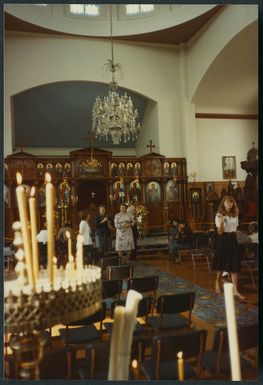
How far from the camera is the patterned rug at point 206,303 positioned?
5.35 m

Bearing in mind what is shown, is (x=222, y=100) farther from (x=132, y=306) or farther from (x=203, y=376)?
(x=132, y=306)

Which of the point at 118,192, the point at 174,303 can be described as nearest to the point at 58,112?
the point at 118,192

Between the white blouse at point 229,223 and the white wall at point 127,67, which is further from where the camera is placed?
the white wall at point 127,67

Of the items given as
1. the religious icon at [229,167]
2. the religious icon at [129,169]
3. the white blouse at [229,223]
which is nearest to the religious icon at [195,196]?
the religious icon at [229,167]

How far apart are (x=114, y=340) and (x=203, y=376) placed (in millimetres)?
2453

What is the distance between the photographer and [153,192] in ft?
50.6

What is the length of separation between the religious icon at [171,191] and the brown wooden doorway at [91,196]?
8.47 feet

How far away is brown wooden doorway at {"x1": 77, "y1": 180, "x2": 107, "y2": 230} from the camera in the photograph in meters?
15.1

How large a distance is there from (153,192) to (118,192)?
1439 millimetres

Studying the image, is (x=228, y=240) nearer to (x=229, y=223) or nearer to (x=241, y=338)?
(x=229, y=223)

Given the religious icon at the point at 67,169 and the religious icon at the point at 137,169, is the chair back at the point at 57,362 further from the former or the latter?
the religious icon at the point at 137,169

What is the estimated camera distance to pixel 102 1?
4.12 metres

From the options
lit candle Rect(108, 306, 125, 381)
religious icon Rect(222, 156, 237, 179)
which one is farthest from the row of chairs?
religious icon Rect(222, 156, 237, 179)

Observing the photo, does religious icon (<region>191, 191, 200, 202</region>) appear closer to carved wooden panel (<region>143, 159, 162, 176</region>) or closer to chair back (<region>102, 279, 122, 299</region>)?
carved wooden panel (<region>143, 159, 162, 176</region>)
